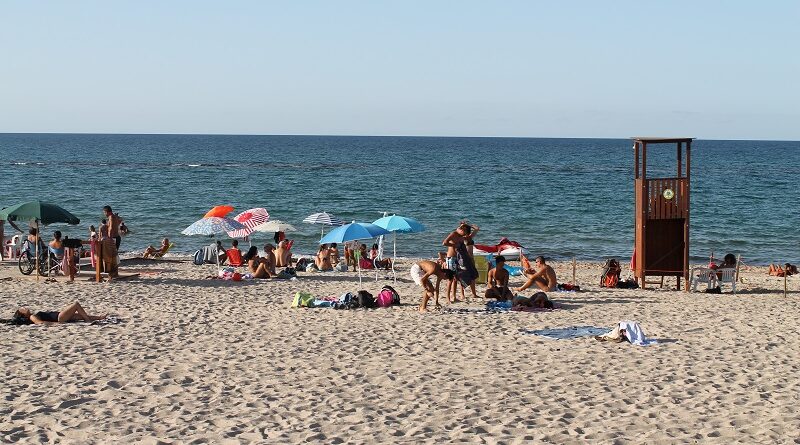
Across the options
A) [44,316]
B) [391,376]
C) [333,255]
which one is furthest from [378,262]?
[391,376]

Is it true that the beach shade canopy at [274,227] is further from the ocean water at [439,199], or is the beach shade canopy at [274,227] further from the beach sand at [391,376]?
the beach sand at [391,376]

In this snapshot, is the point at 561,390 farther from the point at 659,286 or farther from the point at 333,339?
the point at 659,286

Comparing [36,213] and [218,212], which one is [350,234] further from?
[36,213]

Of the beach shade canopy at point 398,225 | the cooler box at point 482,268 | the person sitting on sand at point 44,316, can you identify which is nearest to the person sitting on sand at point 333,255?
the beach shade canopy at point 398,225

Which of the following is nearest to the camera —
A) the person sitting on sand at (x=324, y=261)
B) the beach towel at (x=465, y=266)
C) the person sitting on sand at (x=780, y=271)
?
the beach towel at (x=465, y=266)

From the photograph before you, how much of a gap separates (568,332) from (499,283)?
336 centimetres

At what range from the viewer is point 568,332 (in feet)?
38.2

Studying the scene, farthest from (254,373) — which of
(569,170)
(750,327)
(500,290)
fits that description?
(569,170)

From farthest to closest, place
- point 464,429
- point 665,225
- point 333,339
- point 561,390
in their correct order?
point 665,225 < point 333,339 < point 561,390 < point 464,429

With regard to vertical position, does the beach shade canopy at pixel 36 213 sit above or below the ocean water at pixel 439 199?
above

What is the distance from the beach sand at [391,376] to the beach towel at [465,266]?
407 mm

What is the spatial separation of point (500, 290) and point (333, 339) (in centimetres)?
391

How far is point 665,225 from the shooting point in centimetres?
1658

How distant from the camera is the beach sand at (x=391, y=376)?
303 inches
